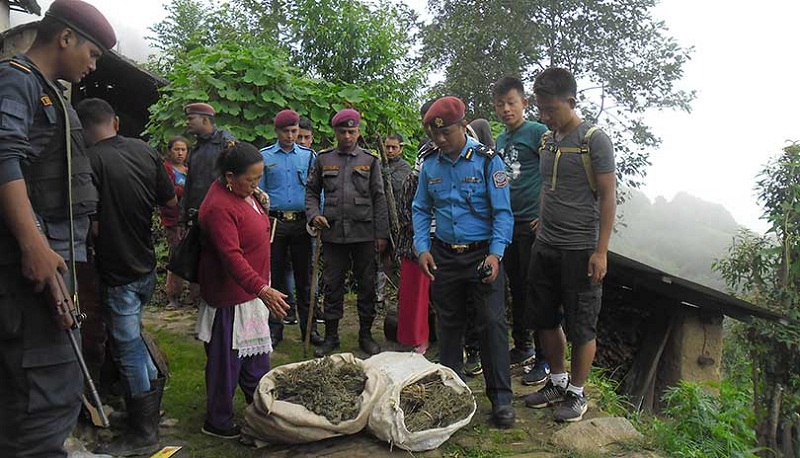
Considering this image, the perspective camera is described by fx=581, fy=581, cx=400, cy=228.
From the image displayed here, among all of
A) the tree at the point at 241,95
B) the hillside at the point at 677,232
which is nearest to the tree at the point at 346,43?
the tree at the point at 241,95

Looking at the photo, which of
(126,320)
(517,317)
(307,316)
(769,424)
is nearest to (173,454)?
(126,320)

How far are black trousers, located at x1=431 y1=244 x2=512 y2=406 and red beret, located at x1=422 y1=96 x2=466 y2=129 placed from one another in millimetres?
814

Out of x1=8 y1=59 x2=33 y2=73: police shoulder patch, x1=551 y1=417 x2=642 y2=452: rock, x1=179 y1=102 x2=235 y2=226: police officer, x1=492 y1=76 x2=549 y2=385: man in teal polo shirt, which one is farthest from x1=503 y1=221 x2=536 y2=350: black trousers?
x1=8 y1=59 x2=33 y2=73: police shoulder patch

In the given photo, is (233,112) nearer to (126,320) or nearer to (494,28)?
(126,320)

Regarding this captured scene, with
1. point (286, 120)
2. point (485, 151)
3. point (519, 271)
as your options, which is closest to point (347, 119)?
→ point (286, 120)

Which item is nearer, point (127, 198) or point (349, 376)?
point (127, 198)

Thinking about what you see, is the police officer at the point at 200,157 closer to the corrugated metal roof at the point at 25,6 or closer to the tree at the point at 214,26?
the tree at the point at 214,26

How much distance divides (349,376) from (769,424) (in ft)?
22.4

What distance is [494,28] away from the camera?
1266 centimetres

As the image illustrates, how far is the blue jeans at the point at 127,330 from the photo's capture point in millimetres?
3160

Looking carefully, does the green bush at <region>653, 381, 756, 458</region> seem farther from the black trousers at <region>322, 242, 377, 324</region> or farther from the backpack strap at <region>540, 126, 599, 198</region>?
the black trousers at <region>322, 242, 377, 324</region>

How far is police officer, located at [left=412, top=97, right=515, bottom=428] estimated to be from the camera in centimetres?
356

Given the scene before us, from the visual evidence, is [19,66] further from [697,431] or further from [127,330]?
[697,431]

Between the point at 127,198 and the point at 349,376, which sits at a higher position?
the point at 127,198
